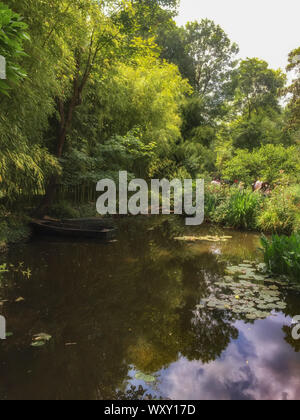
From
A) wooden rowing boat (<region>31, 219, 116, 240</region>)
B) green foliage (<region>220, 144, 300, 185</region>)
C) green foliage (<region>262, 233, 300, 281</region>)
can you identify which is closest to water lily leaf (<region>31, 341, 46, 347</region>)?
green foliage (<region>262, 233, 300, 281</region>)

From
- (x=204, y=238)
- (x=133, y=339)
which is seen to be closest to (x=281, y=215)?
(x=204, y=238)

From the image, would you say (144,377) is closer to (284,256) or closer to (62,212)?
(284,256)

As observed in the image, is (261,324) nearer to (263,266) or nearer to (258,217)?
(263,266)

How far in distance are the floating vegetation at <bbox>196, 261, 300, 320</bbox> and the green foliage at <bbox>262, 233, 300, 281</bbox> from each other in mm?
133

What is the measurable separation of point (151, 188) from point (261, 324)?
8.87 metres

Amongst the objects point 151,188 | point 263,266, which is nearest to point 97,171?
point 151,188

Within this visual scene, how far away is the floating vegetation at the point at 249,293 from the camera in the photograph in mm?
3064

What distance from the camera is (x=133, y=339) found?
2.46 m

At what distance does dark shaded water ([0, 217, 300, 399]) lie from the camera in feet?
6.30

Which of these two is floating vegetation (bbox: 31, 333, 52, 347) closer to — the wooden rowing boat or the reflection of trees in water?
the reflection of trees in water

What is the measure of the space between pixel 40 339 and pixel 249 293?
234 cm

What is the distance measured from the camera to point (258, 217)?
7.09m

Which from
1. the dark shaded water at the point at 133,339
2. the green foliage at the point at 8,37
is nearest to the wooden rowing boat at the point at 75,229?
the dark shaded water at the point at 133,339

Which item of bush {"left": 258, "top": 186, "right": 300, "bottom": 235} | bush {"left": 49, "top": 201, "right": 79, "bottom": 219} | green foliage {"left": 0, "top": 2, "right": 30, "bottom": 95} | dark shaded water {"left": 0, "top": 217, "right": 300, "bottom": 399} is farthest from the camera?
bush {"left": 49, "top": 201, "right": 79, "bottom": 219}
